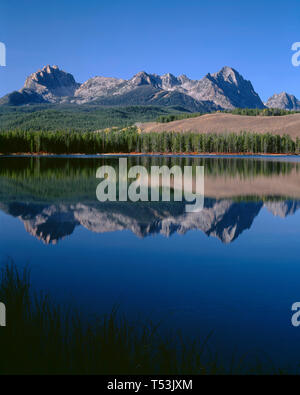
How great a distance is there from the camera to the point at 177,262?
1556 cm

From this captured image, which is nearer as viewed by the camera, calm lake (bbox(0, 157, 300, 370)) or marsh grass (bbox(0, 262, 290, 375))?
marsh grass (bbox(0, 262, 290, 375))

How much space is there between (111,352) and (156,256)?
9.27m

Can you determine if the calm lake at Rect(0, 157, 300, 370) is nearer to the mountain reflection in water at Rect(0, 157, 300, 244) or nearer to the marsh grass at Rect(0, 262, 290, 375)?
the mountain reflection in water at Rect(0, 157, 300, 244)

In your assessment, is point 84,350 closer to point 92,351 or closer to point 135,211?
point 92,351

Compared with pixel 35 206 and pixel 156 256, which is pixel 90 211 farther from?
pixel 156 256

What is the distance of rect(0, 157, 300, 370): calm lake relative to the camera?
995 cm

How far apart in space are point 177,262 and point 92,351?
332 inches

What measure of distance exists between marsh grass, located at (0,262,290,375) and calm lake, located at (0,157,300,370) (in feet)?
2.51
